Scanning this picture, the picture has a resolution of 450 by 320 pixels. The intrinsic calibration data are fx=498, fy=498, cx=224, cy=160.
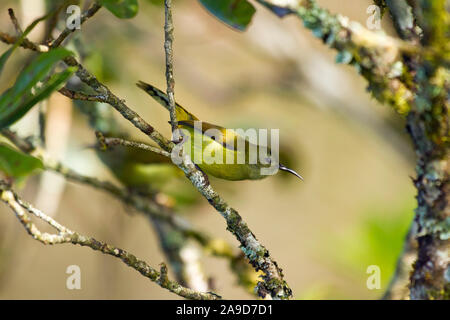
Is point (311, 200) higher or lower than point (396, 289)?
higher

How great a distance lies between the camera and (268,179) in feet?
9.20

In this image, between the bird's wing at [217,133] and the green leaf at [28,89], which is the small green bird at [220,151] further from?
the green leaf at [28,89]

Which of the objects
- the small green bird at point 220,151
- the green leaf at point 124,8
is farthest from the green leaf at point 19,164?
the small green bird at point 220,151

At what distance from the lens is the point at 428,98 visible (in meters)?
0.74

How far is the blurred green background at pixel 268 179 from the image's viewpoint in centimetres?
175

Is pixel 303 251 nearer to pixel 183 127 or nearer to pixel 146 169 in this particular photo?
pixel 146 169

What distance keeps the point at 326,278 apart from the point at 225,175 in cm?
204

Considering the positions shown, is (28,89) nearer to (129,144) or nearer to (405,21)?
(129,144)

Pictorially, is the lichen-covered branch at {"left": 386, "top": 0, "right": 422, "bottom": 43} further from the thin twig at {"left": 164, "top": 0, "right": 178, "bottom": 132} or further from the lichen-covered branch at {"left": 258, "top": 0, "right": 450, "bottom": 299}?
the thin twig at {"left": 164, "top": 0, "right": 178, "bottom": 132}

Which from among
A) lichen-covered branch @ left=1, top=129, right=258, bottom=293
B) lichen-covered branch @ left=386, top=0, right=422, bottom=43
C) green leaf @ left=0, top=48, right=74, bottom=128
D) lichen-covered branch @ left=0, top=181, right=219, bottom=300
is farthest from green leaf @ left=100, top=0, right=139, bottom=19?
lichen-covered branch @ left=1, top=129, right=258, bottom=293

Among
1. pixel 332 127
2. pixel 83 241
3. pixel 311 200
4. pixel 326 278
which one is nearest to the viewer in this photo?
pixel 83 241

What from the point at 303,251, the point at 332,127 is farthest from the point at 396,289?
the point at 332,127

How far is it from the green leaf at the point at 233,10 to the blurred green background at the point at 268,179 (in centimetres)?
Result: 66

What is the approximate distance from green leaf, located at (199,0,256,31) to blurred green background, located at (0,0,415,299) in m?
0.66
